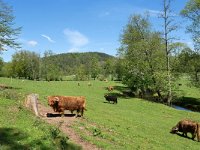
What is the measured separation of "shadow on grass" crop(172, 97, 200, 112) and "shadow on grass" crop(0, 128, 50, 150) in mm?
46243

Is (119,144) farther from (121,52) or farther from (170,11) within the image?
(121,52)

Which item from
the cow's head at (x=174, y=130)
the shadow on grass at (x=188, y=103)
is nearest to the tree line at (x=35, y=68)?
the shadow on grass at (x=188, y=103)

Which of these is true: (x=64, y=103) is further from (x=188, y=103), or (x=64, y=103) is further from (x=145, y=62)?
(x=188, y=103)

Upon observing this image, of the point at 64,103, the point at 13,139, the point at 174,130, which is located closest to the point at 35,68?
the point at 174,130

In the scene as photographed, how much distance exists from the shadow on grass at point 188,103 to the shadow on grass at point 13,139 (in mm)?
46243

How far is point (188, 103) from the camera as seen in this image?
208 feet

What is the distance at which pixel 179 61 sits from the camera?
62.1 m

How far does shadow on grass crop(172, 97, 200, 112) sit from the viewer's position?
5983 centimetres

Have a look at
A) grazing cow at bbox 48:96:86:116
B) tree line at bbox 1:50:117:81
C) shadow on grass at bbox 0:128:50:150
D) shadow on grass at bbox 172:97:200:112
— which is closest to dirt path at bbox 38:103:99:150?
grazing cow at bbox 48:96:86:116

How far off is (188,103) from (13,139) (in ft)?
171

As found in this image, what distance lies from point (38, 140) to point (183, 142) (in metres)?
14.4

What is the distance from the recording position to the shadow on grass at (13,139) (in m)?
14.9

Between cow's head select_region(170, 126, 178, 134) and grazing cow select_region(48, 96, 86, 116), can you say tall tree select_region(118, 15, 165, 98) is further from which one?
grazing cow select_region(48, 96, 86, 116)

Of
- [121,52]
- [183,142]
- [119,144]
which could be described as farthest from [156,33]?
[119,144]
